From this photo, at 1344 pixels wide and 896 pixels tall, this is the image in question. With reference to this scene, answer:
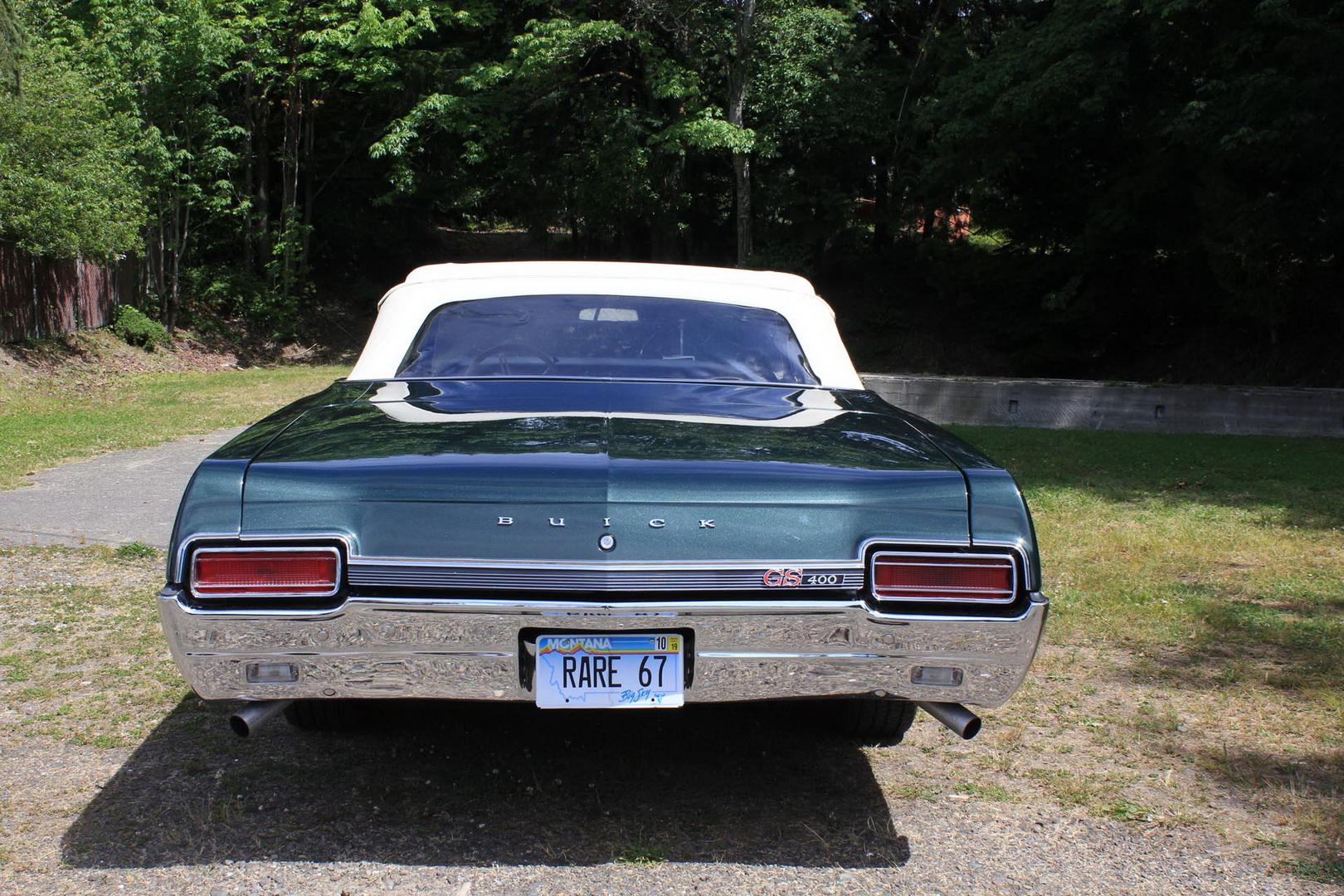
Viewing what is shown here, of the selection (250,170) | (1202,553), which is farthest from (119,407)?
(250,170)

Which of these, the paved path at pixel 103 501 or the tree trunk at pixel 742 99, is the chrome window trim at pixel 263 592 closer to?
the paved path at pixel 103 501

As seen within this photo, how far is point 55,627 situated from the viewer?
5195mm

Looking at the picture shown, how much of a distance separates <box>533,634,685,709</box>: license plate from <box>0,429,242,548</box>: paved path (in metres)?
3.59

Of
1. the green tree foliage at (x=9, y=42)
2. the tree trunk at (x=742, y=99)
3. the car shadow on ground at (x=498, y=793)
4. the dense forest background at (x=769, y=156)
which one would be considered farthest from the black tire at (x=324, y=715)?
the tree trunk at (x=742, y=99)

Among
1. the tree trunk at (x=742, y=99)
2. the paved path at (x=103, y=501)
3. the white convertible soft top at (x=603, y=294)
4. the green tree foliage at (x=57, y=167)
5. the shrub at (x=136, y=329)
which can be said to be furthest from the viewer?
the tree trunk at (x=742, y=99)

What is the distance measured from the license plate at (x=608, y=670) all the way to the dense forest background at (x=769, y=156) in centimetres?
1711

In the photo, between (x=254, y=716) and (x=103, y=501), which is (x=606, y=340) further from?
(x=103, y=501)

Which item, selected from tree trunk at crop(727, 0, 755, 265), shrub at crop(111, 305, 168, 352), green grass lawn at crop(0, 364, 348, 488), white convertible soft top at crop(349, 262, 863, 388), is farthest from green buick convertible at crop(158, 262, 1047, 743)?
tree trunk at crop(727, 0, 755, 265)

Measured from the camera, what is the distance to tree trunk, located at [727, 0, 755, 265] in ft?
85.9

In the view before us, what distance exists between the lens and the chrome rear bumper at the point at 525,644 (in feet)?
9.26

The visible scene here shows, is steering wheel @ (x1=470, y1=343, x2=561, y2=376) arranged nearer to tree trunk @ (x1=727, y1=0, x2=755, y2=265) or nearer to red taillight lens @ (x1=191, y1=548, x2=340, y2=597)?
red taillight lens @ (x1=191, y1=548, x2=340, y2=597)

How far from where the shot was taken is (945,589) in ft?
9.50

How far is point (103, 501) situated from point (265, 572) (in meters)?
6.20

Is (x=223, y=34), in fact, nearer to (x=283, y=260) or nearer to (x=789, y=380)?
(x=283, y=260)
